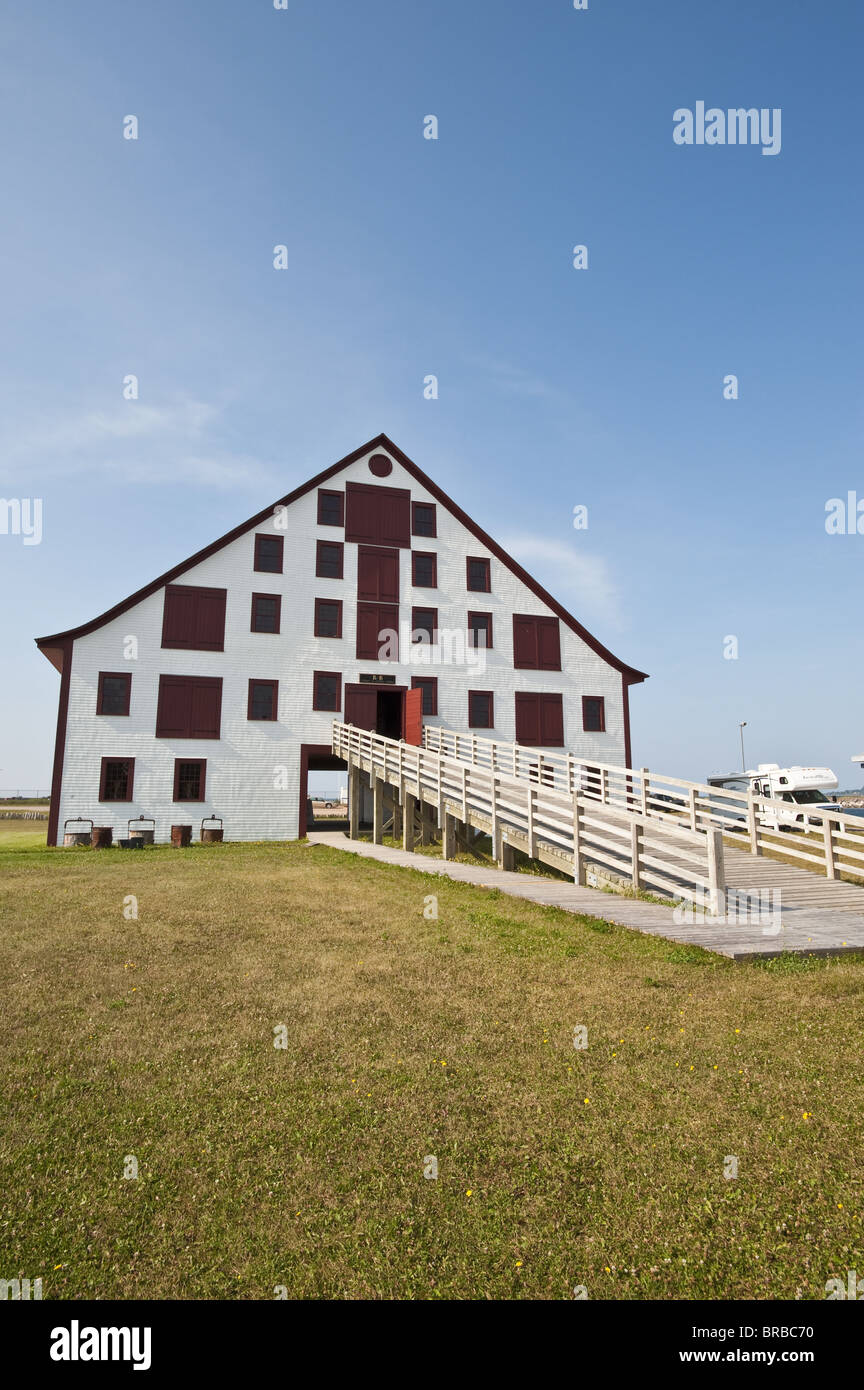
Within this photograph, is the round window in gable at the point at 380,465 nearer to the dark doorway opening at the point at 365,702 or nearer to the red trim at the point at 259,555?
the red trim at the point at 259,555

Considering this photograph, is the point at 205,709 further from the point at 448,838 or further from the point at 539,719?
the point at 539,719

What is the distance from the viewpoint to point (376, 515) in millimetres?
31172

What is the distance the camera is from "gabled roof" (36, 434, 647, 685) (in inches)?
1066

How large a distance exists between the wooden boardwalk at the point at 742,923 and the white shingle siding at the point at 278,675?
41.3 feet

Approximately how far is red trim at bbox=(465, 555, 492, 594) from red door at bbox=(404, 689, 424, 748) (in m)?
5.42

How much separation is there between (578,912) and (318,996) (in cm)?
435

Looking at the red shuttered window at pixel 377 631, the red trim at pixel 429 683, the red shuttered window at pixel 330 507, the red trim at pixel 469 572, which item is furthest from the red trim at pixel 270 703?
the red trim at pixel 469 572

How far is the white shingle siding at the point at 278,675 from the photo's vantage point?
87.7 feet

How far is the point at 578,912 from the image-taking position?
1045 cm

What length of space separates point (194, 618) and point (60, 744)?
642 cm
